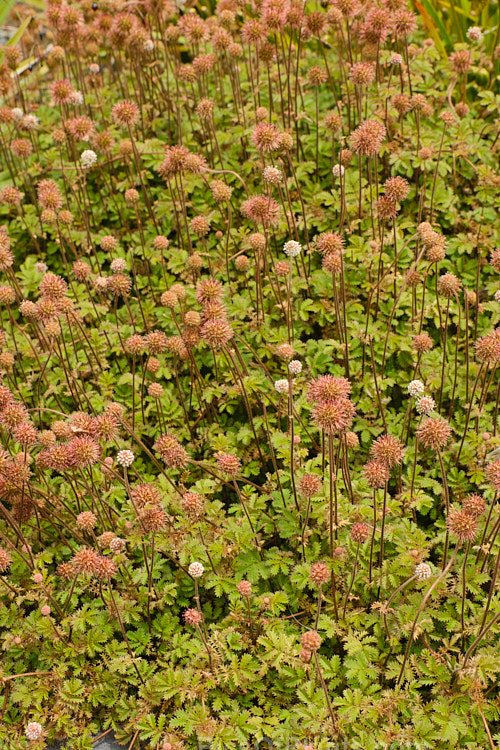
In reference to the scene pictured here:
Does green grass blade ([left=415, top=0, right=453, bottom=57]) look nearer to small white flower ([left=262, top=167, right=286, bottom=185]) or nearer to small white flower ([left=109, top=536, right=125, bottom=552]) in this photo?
small white flower ([left=262, top=167, right=286, bottom=185])

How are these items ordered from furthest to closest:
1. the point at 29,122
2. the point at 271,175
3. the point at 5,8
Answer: the point at 5,8
the point at 29,122
the point at 271,175

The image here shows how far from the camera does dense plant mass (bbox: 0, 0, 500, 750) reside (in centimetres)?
314

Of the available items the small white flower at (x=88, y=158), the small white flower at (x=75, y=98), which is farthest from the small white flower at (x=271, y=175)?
the small white flower at (x=75, y=98)

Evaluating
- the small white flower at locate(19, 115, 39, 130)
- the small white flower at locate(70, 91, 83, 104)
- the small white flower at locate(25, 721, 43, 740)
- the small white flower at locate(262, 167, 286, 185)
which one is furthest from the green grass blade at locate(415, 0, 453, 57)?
the small white flower at locate(25, 721, 43, 740)

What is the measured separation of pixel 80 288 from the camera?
194 inches

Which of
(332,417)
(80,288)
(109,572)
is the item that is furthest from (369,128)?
(109,572)

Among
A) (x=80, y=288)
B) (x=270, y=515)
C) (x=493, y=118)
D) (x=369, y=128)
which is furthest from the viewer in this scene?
(x=493, y=118)

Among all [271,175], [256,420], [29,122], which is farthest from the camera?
[29,122]

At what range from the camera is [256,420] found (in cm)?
397

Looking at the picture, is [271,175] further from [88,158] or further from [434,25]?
[434,25]

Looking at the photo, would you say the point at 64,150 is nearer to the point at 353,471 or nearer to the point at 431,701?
the point at 353,471

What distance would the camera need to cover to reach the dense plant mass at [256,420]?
3.14 m

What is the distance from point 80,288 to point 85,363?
0.71 meters

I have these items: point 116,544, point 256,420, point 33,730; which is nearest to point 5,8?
point 256,420
